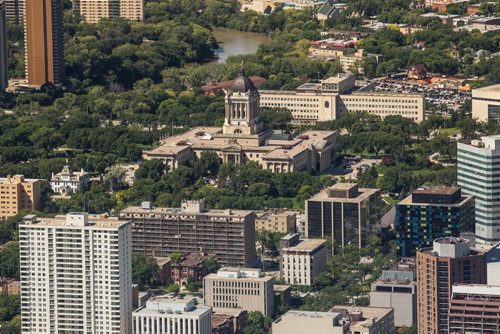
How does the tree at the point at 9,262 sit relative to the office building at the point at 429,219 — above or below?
below

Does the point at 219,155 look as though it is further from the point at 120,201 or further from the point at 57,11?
the point at 57,11

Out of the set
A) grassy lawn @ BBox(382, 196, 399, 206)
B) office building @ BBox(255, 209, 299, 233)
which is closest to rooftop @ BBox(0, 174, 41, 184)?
office building @ BBox(255, 209, 299, 233)

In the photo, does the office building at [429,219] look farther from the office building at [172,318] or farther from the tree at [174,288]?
the office building at [172,318]

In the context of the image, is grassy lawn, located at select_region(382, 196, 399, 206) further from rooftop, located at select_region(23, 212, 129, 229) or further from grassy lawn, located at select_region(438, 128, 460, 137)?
rooftop, located at select_region(23, 212, 129, 229)

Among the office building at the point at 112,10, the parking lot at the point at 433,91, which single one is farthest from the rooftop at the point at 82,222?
the office building at the point at 112,10

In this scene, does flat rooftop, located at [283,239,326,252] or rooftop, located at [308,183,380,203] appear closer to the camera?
flat rooftop, located at [283,239,326,252]

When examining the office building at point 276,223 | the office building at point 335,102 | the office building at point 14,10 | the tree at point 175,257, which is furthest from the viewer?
the office building at point 14,10
